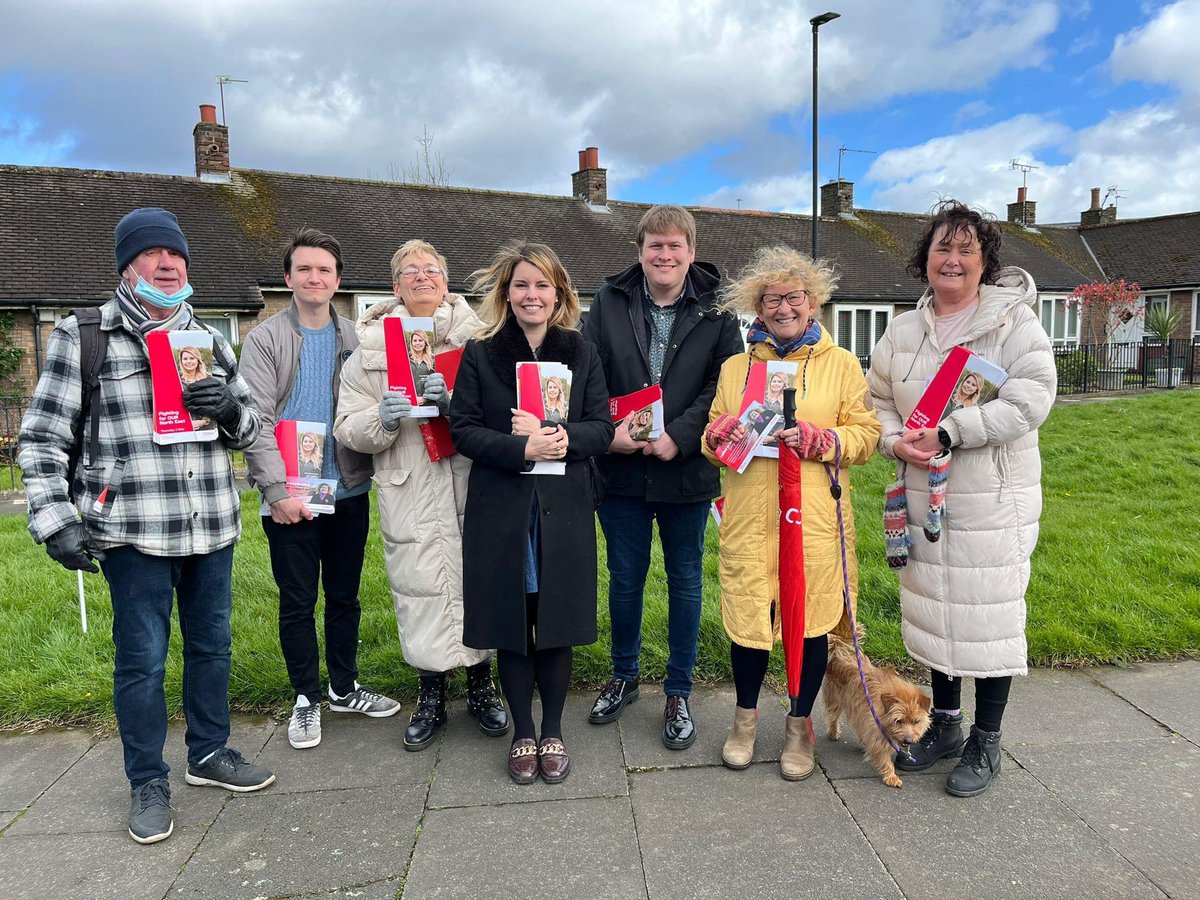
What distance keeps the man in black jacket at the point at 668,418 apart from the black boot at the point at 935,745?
3.02 ft

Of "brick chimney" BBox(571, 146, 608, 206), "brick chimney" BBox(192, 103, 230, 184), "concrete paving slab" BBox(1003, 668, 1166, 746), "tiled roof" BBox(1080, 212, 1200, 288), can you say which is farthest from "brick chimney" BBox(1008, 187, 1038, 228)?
"concrete paving slab" BBox(1003, 668, 1166, 746)

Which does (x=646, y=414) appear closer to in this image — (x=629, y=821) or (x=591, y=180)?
(x=629, y=821)

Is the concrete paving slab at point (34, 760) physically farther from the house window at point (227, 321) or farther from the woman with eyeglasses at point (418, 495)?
the house window at point (227, 321)

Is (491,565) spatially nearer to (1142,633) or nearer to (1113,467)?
(1142,633)

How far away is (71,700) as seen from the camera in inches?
162

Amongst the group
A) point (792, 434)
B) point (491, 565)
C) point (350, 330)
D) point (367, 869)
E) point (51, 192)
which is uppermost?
point (51, 192)

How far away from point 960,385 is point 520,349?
1773 millimetres

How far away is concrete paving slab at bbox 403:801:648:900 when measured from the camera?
2.69m

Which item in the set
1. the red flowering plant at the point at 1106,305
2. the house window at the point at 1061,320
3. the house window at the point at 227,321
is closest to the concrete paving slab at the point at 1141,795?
the house window at the point at 227,321

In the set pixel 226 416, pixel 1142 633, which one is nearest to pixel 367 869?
pixel 226 416

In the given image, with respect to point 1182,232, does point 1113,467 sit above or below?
below

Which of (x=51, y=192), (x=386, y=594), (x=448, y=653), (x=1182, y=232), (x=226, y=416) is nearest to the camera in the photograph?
(x=226, y=416)

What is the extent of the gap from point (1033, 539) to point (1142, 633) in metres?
1.98

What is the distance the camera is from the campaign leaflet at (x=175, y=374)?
2.98 meters
